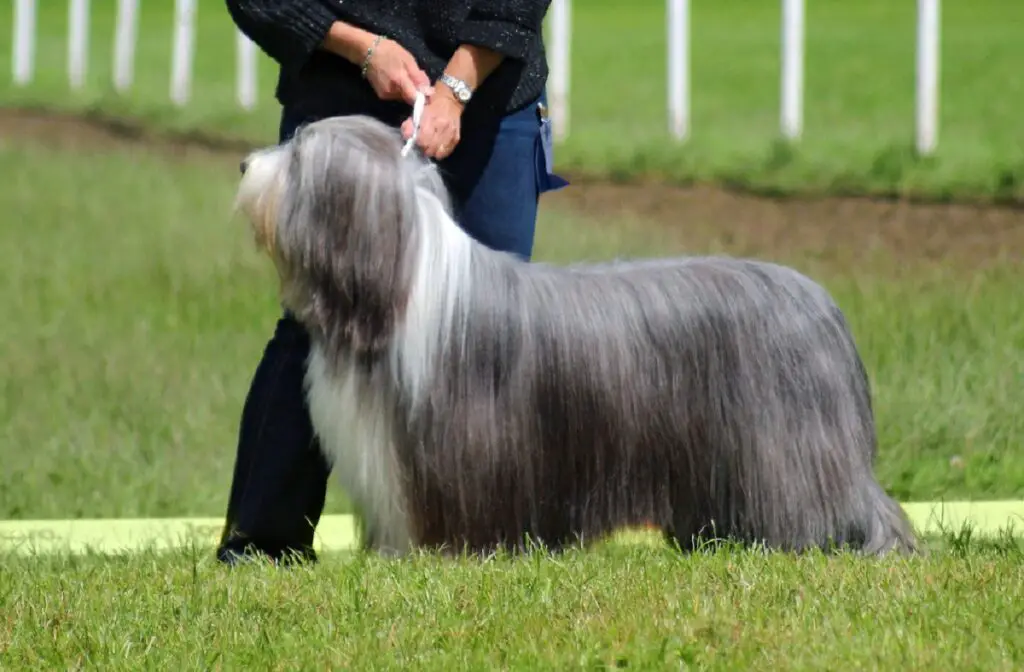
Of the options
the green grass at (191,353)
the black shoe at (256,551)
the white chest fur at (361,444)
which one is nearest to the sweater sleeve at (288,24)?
the white chest fur at (361,444)

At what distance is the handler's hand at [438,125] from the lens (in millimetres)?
5258

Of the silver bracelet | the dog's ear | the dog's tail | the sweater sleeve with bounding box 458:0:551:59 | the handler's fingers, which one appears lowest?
the dog's tail

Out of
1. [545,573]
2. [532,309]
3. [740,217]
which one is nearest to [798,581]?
[545,573]

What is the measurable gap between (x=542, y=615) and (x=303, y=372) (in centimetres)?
145

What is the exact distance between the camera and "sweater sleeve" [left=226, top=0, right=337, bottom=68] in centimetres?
535

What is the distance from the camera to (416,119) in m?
5.23

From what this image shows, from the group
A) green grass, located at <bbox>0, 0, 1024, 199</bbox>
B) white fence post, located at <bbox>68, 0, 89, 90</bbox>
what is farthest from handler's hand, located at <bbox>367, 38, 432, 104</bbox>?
white fence post, located at <bbox>68, 0, 89, 90</bbox>

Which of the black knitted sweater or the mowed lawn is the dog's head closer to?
the black knitted sweater

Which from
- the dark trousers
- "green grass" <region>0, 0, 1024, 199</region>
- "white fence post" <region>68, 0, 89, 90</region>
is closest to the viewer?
the dark trousers

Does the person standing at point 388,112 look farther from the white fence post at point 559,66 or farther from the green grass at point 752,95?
the white fence post at point 559,66

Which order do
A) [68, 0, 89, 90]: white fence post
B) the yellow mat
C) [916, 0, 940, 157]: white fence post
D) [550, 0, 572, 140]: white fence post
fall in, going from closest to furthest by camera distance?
the yellow mat, [916, 0, 940, 157]: white fence post, [550, 0, 572, 140]: white fence post, [68, 0, 89, 90]: white fence post

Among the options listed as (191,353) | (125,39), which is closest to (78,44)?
(125,39)

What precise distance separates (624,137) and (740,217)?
167 inches

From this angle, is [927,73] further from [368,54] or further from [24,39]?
[24,39]
